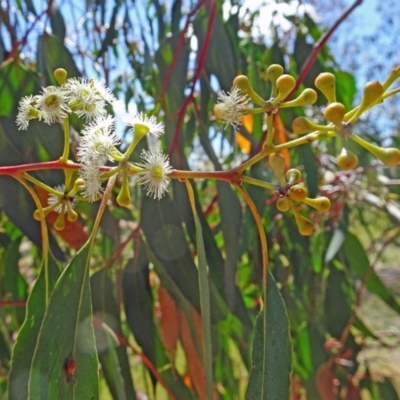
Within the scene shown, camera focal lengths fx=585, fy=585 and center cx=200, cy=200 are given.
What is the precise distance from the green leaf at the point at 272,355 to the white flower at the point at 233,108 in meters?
0.20

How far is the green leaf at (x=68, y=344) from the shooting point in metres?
0.59

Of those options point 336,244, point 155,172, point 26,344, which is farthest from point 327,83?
point 336,244

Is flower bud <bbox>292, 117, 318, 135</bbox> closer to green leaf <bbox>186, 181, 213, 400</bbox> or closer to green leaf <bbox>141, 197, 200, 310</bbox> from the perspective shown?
green leaf <bbox>186, 181, 213, 400</bbox>

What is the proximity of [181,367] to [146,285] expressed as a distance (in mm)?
518

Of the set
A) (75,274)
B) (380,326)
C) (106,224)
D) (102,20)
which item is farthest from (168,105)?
(380,326)

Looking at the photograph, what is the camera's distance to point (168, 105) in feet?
4.05

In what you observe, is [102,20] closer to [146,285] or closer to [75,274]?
[146,285]

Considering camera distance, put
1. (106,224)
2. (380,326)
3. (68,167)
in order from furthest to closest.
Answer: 1. (380,326)
2. (106,224)
3. (68,167)

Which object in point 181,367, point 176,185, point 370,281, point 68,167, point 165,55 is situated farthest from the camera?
point 181,367

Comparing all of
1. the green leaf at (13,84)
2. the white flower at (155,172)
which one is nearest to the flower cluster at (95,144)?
the white flower at (155,172)

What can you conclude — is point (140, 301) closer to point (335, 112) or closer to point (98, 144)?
point (98, 144)

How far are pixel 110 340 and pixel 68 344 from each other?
0.39 m

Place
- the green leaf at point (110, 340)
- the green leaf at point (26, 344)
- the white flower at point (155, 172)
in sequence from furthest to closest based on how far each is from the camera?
the green leaf at point (110, 340), the green leaf at point (26, 344), the white flower at point (155, 172)

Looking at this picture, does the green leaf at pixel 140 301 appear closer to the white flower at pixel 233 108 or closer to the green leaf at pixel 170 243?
the green leaf at pixel 170 243
